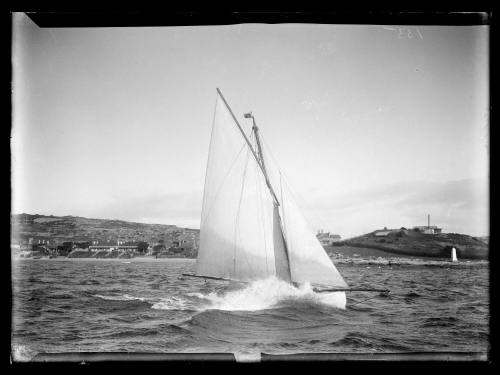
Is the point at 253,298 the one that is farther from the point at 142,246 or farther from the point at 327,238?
the point at 142,246

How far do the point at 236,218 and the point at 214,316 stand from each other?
170 centimetres

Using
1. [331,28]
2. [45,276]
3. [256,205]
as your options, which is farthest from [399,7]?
[45,276]

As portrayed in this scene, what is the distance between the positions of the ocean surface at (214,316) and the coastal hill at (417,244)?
0.62 ft

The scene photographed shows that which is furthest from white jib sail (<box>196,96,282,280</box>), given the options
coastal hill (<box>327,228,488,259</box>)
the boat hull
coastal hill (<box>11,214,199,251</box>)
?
coastal hill (<box>327,228,488,259</box>)

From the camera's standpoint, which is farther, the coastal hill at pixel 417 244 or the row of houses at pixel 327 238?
the row of houses at pixel 327 238

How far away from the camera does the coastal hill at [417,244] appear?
4543 mm

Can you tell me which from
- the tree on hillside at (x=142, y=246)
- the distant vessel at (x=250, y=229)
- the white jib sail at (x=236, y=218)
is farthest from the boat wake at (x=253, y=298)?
the tree on hillside at (x=142, y=246)

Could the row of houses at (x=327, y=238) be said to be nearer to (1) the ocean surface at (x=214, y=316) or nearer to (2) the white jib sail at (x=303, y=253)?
(2) the white jib sail at (x=303, y=253)

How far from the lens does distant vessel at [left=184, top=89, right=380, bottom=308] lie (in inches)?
217

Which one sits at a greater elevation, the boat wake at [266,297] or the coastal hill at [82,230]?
the coastal hill at [82,230]

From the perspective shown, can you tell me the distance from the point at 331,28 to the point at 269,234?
134 inches

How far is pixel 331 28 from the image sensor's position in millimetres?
4488

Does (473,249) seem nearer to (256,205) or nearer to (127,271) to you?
(256,205)

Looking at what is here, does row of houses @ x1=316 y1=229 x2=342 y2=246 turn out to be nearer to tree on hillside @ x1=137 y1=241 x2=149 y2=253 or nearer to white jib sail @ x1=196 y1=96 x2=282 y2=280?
white jib sail @ x1=196 y1=96 x2=282 y2=280
